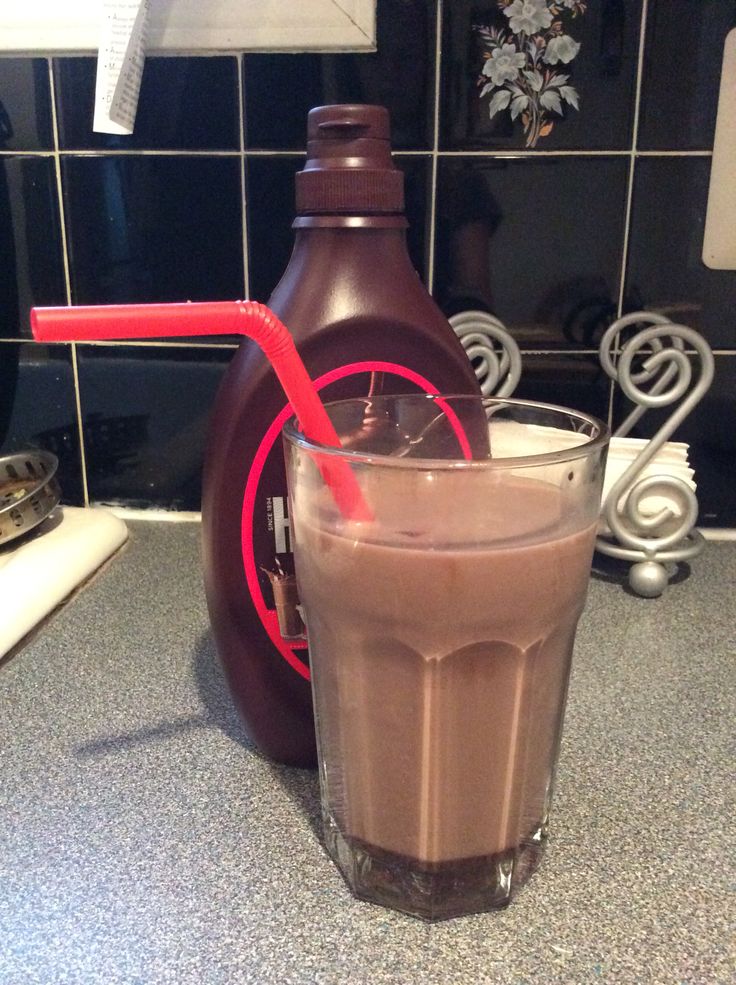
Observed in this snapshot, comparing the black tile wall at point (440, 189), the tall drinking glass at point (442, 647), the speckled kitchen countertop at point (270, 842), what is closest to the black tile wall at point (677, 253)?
the black tile wall at point (440, 189)

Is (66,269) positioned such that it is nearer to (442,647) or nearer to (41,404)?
(41,404)

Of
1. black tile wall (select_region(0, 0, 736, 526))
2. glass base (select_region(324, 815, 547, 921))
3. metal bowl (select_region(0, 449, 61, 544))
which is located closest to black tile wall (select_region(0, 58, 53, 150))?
black tile wall (select_region(0, 0, 736, 526))

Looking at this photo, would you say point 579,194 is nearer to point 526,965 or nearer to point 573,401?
point 573,401

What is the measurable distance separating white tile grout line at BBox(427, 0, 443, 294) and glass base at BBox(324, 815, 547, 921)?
54cm

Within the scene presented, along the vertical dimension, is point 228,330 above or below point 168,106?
below

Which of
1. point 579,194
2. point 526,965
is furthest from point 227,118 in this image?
point 526,965

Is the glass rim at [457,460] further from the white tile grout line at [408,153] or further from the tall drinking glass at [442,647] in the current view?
the white tile grout line at [408,153]

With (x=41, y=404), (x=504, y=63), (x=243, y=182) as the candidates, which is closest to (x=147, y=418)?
(x=41, y=404)

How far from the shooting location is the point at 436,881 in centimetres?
37

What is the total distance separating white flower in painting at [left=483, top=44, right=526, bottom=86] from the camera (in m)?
0.72

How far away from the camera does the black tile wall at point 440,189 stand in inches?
28.3

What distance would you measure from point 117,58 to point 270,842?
62 centimetres

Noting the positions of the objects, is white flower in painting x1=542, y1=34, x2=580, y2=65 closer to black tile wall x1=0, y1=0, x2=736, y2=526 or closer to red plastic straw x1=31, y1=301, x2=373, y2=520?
black tile wall x1=0, y1=0, x2=736, y2=526

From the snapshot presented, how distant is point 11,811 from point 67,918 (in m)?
0.09
